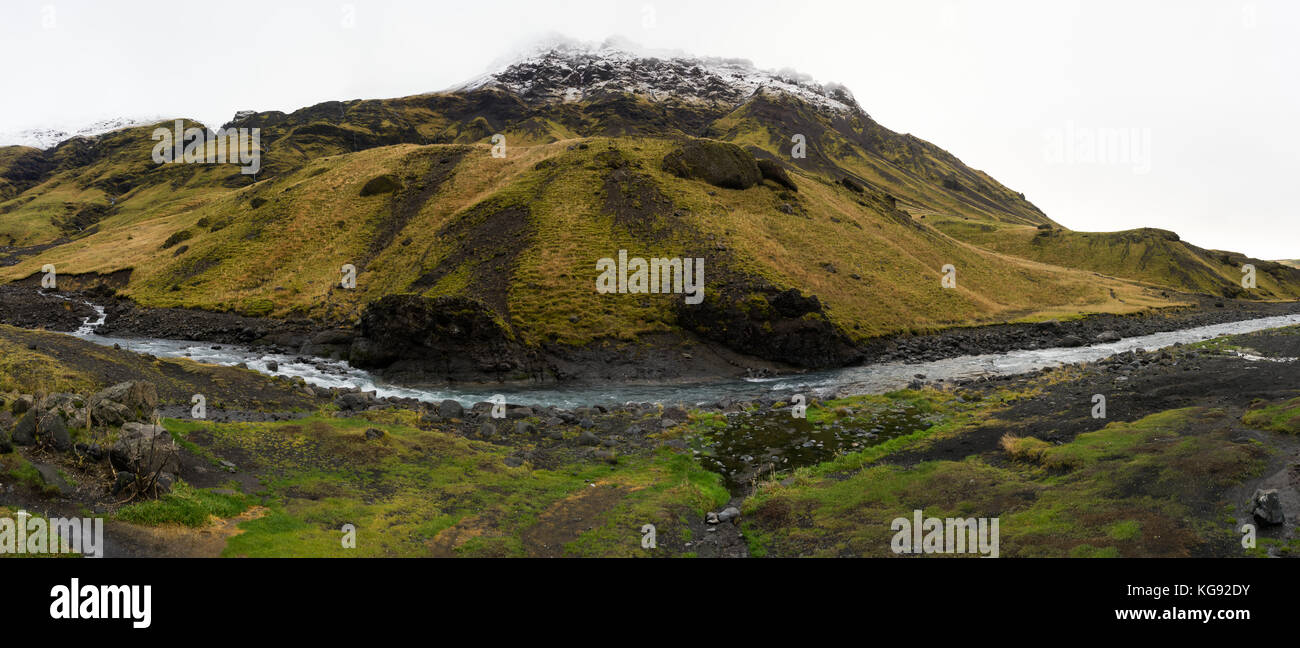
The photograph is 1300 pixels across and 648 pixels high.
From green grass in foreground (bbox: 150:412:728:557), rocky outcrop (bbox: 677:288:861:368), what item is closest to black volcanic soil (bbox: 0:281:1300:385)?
rocky outcrop (bbox: 677:288:861:368)

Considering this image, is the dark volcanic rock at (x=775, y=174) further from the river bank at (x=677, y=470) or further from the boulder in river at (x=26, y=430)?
the boulder in river at (x=26, y=430)

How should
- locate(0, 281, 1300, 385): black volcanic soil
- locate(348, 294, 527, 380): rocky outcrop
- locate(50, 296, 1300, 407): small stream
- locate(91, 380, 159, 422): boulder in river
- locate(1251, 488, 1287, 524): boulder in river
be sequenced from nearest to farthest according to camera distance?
locate(1251, 488, 1287, 524): boulder in river
locate(91, 380, 159, 422): boulder in river
locate(50, 296, 1300, 407): small stream
locate(348, 294, 527, 380): rocky outcrop
locate(0, 281, 1300, 385): black volcanic soil

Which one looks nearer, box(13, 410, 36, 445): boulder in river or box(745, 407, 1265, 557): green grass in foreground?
box(745, 407, 1265, 557): green grass in foreground

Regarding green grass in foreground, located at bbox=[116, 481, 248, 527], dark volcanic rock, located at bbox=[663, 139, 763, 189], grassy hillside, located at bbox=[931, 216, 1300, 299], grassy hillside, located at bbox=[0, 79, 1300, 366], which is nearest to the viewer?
green grass in foreground, located at bbox=[116, 481, 248, 527]

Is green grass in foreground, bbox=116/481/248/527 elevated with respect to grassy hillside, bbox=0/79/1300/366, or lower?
lower

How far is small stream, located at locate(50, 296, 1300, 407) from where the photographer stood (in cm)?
→ 4081

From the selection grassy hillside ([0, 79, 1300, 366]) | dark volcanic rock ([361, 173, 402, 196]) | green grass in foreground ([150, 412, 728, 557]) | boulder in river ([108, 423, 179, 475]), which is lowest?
green grass in foreground ([150, 412, 728, 557])

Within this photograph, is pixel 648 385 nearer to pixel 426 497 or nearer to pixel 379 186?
pixel 426 497

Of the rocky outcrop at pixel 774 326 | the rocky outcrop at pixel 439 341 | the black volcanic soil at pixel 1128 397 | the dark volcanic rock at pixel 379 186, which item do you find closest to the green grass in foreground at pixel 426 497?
the black volcanic soil at pixel 1128 397

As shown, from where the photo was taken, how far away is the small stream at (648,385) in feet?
134

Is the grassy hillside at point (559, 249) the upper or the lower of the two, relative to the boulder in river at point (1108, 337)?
upper

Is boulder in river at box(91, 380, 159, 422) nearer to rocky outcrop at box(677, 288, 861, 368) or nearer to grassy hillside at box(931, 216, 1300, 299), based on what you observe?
rocky outcrop at box(677, 288, 861, 368)
